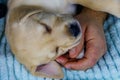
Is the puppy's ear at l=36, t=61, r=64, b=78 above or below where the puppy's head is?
below

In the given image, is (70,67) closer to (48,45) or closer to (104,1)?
(48,45)

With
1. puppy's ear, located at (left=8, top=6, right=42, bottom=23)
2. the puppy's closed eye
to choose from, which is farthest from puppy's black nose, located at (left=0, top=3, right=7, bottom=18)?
the puppy's closed eye

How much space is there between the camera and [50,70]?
1273 millimetres

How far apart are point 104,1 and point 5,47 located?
49 centimetres

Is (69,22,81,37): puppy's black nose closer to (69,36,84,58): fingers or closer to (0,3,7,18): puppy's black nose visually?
(69,36,84,58): fingers

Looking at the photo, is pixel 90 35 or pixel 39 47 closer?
pixel 39 47

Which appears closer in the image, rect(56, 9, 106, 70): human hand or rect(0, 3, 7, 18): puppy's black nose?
rect(56, 9, 106, 70): human hand

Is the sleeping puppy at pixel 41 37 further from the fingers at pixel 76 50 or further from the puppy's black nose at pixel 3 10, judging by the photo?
the puppy's black nose at pixel 3 10

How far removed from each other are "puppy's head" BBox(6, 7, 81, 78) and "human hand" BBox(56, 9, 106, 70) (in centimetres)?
7

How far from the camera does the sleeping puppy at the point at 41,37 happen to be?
122 centimetres

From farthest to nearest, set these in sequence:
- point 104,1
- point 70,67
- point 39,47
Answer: point 104,1, point 70,67, point 39,47

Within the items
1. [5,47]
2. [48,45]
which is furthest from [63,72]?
[5,47]

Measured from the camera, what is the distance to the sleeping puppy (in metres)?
1.22

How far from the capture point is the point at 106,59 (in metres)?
1.35
